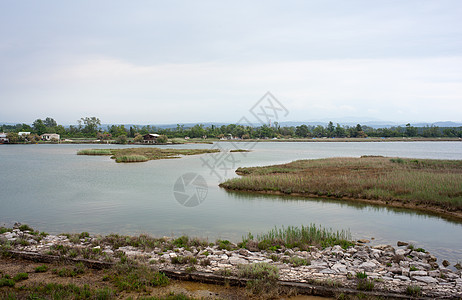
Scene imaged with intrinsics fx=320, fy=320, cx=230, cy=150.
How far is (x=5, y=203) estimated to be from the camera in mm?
19453

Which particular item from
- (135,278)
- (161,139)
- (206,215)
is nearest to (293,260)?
(135,278)

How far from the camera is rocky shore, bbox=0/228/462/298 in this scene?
7.46m

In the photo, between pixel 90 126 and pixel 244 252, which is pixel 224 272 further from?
pixel 90 126

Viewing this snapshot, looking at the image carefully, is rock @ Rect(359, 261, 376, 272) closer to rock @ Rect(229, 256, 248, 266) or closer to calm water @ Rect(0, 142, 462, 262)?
rock @ Rect(229, 256, 248, 266)

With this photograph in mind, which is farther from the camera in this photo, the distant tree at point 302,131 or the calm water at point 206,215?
the distant tree at point 302,131

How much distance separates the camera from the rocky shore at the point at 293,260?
7.46 meters

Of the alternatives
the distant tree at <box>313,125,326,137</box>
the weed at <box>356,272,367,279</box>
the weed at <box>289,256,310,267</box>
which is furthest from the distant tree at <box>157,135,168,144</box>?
the weed at <box>356,272,367,279</box>

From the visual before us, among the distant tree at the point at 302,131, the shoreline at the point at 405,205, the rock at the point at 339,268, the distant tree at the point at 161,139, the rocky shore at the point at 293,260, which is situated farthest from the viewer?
the distant tree at the point at 302,131

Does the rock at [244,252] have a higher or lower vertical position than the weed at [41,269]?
lower

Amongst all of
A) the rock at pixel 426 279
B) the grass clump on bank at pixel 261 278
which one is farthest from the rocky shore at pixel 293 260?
the grass clump on bank at pixel 261 278

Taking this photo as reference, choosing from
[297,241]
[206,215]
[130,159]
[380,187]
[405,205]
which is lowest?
[206,215]

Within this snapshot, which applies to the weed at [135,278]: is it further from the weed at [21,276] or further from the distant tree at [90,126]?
the distant tree at [90,126]

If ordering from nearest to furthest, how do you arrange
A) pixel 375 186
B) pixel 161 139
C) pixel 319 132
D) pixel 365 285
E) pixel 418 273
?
pixel 365 285 → pixel 418 273 → pixel 375 186 → pixel 161 139 → pixel 319 132

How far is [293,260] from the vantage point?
8.85 metres
